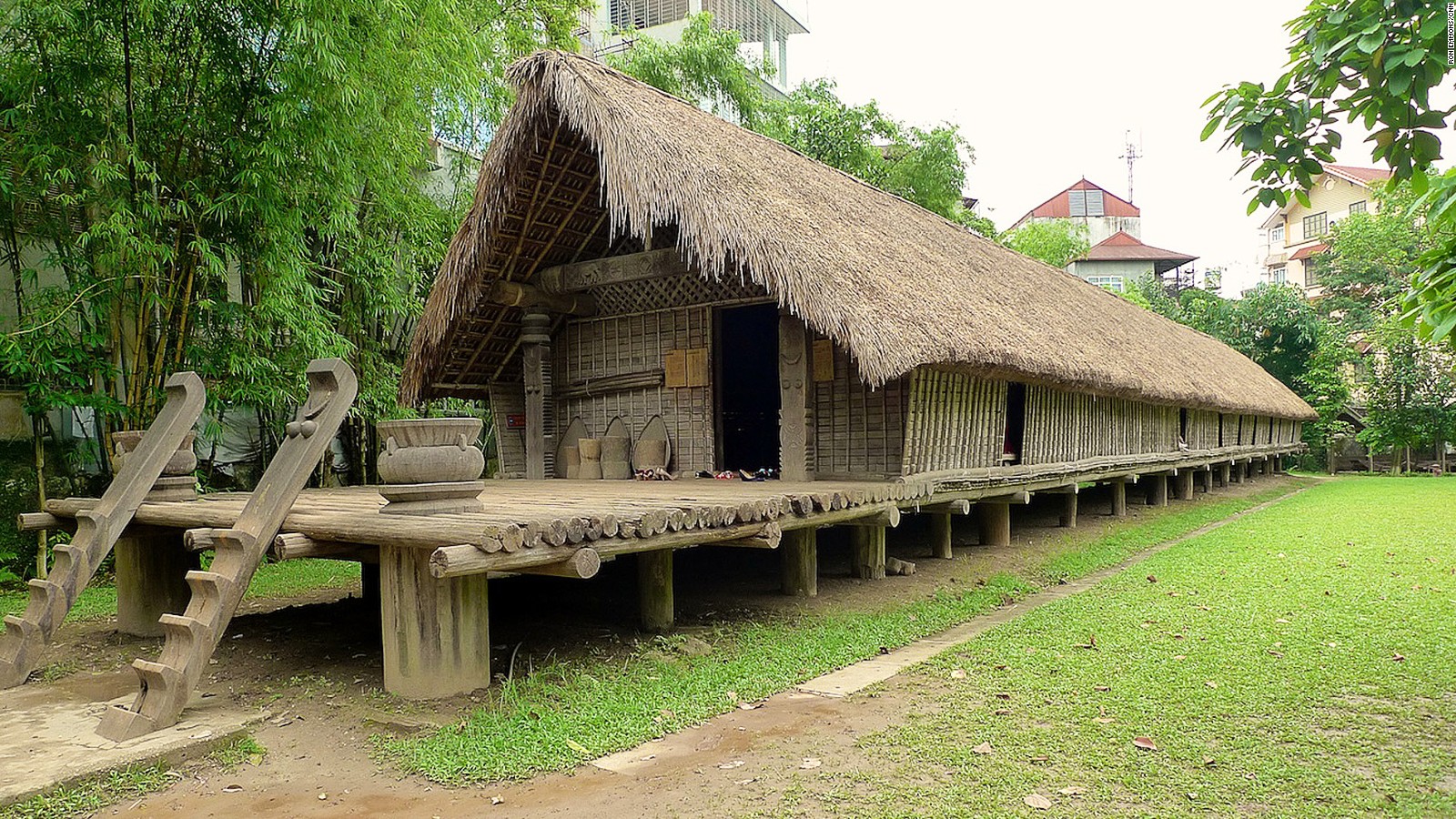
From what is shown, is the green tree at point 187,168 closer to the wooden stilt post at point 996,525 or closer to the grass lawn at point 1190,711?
the grass lawn at point 1190,711

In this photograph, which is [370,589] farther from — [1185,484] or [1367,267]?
[1367,267]

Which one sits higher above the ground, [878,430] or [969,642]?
[878,430]

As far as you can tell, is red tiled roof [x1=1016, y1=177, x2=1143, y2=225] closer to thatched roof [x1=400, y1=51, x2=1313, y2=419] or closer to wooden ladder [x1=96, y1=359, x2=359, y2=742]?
thatched roof [x1=400, y1=51, x2=1313, y2=419]

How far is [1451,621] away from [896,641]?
335 centimetres

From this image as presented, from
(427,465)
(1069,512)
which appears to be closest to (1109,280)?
(1069,512)

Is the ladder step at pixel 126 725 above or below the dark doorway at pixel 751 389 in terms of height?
below

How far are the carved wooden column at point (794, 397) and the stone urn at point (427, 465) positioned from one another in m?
3.20

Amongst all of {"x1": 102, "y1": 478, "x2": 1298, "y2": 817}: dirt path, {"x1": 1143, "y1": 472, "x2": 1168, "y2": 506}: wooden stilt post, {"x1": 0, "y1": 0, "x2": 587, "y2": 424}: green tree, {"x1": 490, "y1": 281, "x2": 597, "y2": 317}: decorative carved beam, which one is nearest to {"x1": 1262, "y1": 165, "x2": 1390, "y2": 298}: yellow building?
{"x1": 1143, "y1": 472, "x2": 1168, "y2": 506}: wooden stilt post

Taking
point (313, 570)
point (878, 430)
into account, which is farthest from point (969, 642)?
point (313, 570)

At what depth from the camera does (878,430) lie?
24.8 ft

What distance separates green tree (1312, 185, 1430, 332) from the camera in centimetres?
2511

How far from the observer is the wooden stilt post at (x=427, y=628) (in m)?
4.41

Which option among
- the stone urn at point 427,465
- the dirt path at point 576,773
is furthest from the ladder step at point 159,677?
the stone urn at point 427,465

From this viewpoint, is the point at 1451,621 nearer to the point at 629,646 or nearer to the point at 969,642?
the point at 969,642
